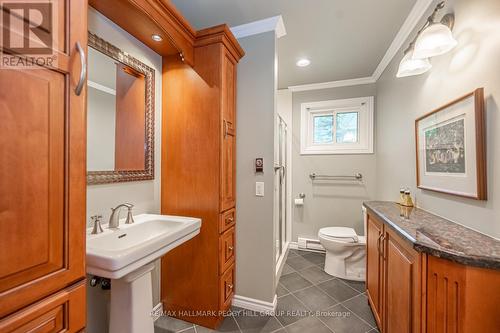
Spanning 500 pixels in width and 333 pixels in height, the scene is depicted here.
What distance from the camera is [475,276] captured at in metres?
0.79

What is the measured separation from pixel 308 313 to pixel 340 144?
2260 millimetres

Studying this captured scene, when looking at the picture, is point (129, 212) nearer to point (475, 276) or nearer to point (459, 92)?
point (475, 276)

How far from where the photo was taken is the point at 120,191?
56.2 inches

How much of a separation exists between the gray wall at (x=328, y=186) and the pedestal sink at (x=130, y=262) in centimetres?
217

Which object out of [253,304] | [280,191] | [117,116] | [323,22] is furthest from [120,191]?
[323,22]

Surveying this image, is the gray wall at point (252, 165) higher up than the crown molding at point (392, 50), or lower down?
lower down

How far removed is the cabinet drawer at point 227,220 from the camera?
1652 mm

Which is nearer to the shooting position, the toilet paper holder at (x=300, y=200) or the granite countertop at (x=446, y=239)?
the granite countertop at (x=446, y=239)

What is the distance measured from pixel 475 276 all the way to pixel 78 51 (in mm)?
1640

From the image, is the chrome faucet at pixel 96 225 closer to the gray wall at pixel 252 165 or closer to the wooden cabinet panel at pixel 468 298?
the gray wall at pixel 252 165

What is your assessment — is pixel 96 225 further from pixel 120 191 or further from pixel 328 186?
pixel 328 186

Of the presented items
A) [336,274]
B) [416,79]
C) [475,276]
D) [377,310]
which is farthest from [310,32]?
[336,274]

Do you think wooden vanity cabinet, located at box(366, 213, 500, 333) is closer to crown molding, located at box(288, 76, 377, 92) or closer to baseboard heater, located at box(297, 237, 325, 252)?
baseboard heater, located at box(297, 237, 325, 252)

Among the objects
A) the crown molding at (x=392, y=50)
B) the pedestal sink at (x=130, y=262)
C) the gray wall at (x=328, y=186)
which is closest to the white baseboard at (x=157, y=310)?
the pedestal sink at (x=130, y=262)
